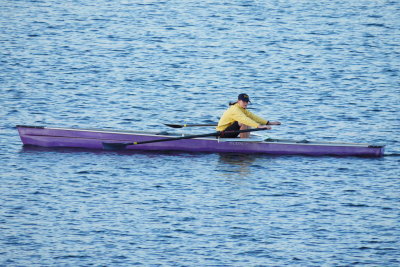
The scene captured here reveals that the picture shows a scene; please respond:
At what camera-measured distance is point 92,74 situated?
35750mm

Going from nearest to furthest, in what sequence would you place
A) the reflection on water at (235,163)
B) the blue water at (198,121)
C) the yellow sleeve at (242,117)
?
the blue water at (198,121), the reflection on water at (235,163), the yellow sleeve at (242,117)

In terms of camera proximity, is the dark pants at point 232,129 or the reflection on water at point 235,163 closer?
the reflection on water at point 235,163

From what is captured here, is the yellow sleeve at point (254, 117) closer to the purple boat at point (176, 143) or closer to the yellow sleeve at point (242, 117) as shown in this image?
the yellow sleeve at point (242, 117)

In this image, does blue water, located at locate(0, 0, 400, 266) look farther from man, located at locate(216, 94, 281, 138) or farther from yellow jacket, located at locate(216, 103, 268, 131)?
yellow jacket, located at locate(216, 103, 268, 131)

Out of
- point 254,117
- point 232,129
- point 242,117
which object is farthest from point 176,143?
point 254,117

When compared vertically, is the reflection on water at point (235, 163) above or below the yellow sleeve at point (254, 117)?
below

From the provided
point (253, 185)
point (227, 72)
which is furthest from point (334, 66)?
point (253, 185)

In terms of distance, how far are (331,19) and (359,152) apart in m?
22.5

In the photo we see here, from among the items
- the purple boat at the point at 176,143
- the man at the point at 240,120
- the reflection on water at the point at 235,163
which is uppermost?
the man at the point at 240,120

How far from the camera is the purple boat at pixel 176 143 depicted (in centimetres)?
2408

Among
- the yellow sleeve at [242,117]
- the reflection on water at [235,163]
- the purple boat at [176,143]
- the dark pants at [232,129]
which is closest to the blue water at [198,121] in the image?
the reflection on water at [235,163]

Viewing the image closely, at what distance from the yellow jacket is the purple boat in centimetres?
38

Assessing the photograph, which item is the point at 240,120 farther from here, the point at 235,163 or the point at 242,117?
the point at 235,163

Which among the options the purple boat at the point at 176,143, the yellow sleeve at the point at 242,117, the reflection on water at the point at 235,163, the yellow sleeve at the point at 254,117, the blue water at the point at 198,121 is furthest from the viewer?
the yellow sleeve at the point at 254,117
